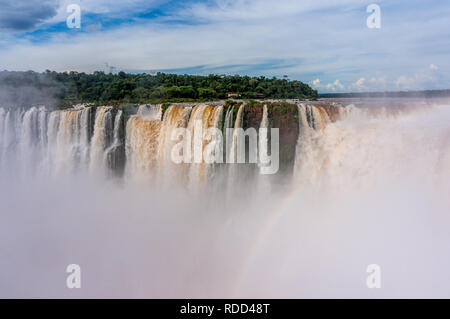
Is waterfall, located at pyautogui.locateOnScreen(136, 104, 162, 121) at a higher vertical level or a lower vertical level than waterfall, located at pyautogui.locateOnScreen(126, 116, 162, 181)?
higher

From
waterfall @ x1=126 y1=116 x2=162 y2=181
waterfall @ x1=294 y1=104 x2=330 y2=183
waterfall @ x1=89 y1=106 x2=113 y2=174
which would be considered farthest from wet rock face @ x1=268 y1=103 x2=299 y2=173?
waterfall @ x1=89 y1=106 x2=113 y2=174

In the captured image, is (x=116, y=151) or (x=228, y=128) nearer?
(x=228, y=128)

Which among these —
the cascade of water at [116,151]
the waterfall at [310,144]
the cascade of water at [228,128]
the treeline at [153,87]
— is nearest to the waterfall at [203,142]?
the cascade of water at [228,128]

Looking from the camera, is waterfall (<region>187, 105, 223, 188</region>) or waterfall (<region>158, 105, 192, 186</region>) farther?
waterfall (<region>158, 105, 192, 186</region>)

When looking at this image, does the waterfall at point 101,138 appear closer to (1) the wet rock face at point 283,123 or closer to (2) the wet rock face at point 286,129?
(1) the wet rock face at point 283,123

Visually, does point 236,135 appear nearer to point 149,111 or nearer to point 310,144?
point 310,144

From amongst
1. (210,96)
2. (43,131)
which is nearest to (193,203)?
(43,131)

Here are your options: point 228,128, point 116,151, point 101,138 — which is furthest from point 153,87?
point 228,128

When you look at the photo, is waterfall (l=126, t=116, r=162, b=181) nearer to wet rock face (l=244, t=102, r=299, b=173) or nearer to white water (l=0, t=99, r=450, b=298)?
white water (l=0, t=99, r=450, b=298)

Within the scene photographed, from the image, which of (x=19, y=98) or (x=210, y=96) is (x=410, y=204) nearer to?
(x=210, y=96)
